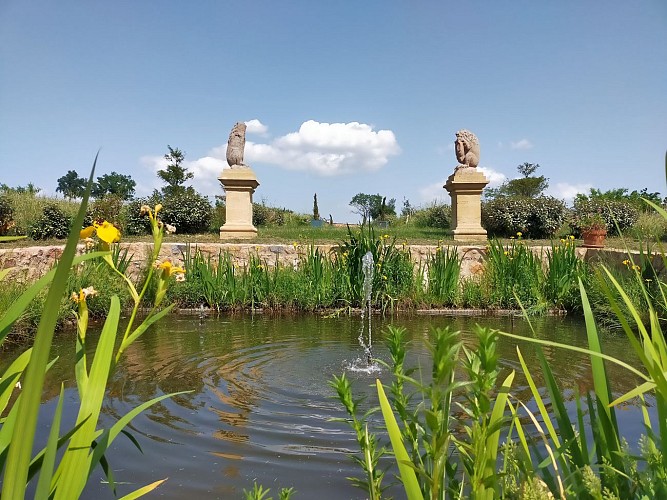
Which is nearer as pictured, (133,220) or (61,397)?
(61,397)

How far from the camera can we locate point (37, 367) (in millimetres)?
603

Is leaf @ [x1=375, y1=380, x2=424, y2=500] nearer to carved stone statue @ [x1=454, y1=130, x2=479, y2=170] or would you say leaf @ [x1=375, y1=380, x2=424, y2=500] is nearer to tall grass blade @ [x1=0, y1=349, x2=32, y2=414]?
tall grass blade @ [x1=0, y1=349, x2=32, y2=414]

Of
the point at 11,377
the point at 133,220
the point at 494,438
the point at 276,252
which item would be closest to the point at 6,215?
the point at 133,220

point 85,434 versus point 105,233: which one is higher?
point 105,233

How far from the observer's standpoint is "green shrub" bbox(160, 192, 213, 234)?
15.1m

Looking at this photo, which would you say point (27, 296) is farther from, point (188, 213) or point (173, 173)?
point (173, 173)

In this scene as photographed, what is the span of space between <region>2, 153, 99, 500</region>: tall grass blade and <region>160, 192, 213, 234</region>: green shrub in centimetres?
1488

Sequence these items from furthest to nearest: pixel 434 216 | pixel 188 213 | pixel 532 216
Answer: pixel 434 216
pixel 532 216
pixel 188 213

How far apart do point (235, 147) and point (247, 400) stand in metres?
10.2

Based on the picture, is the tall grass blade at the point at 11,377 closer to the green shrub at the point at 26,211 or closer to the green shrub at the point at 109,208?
the green shrub at the point at 109,208

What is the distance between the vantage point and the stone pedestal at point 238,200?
40.3 feet

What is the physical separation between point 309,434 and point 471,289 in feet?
19.2

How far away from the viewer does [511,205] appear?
52.7ft

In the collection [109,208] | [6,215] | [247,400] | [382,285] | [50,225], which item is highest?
[109,208]
